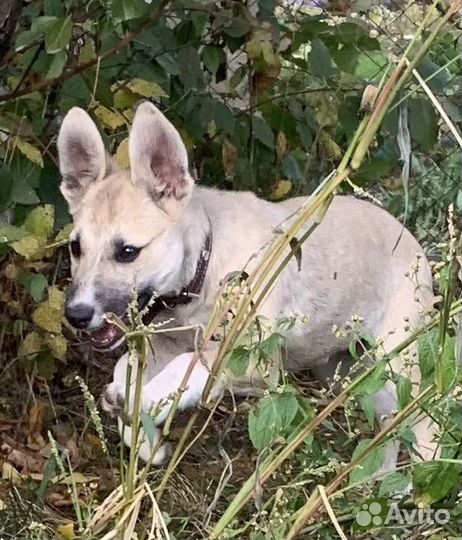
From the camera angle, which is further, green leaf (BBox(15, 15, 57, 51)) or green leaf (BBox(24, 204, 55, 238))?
green leaf (BBox(24, 204, 55, 238))

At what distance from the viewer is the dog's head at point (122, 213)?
3.25 m

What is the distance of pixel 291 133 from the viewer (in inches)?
170

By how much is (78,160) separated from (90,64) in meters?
0.28

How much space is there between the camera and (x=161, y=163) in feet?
11.3

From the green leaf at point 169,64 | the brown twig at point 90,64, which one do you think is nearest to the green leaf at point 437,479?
the brown twig at point 90,64

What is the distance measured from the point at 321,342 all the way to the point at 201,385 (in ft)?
2.65

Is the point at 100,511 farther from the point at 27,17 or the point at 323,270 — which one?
the point at 27,17

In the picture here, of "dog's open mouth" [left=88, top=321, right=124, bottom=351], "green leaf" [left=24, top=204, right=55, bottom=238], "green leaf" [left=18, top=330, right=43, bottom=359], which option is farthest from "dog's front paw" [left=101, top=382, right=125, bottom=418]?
"green leaf" [left=18, top=330, right=43, bottom=359]

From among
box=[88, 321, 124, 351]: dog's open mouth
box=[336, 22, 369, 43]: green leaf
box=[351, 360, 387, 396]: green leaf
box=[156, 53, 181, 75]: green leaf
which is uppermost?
box=[351, 360, 387, 396]: green leaf

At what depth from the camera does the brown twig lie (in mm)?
3328

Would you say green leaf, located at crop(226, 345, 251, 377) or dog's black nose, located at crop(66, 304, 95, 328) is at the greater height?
green leaf, located at crop(226, 345, 251, 377)

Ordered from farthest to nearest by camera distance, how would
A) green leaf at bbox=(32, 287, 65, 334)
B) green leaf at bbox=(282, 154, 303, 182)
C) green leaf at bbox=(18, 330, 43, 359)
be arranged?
1. green leaf at bbox=(282, 154, 303, 182)
2. green leaf at bbox=(18, 330, 43, 359)
3. green leaf at bbox=(32, 287, 65, 334)

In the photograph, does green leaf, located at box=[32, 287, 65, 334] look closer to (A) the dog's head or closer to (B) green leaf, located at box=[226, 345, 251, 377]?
(A) the dog's head

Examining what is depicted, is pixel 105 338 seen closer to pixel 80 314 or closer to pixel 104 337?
pixel 104 337
